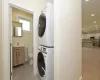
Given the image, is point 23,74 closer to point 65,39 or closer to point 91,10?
point 65,39

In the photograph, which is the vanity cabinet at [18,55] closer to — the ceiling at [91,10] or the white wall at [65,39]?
the white wall at [65,39]

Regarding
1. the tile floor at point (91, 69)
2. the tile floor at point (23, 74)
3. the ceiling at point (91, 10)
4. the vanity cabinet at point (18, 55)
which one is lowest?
the tile floor at point (23, 74)

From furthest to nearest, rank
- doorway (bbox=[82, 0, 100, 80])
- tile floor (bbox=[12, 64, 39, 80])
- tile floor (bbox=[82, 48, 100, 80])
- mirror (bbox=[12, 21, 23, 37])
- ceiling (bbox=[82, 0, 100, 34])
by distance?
1. ceiling (bbox=[82, 0, 100, 34])
2. mirror (bbox=[12, 21, 23, 37])
3. doorway (bbox=[82, 0, 100, 80])
4. tile floor (bbox=[12, 64, 39, 80])
5. tile floor (bbox=[82, 48, 100, 80])

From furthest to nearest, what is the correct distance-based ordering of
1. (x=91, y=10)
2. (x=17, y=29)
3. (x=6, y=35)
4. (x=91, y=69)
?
(x=91, y=10) < (x=17, y=29) < (x=91, y=69) < (x=6, y=35)

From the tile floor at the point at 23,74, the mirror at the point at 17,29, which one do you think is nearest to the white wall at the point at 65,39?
the tile floor at the point at 23,74

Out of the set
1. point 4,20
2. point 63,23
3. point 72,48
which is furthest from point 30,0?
point 72,48

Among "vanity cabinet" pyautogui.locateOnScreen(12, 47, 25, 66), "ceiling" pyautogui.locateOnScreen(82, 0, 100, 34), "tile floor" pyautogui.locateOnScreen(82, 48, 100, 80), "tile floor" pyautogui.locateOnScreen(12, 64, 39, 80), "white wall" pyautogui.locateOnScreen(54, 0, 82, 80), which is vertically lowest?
"tile floor" pyautogui.locateOnScreen(12, 64, 39, 80)

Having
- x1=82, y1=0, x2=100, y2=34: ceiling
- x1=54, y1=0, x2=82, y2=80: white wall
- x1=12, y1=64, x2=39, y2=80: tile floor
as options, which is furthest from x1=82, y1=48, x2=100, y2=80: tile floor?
x1=82, y1=0, x2=100, y2=34: ceiling

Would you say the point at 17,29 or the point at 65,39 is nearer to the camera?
the point at 65,39

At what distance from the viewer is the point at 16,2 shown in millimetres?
2078

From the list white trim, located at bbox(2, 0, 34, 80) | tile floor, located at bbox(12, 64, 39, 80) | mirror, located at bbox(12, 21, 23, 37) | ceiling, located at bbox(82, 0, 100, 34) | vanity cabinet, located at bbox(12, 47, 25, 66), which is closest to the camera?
white trim, located at bbox(2, 0, 34, 80)

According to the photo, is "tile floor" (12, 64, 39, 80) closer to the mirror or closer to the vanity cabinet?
the vanity cabinet

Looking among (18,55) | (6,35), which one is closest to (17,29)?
(18,55)

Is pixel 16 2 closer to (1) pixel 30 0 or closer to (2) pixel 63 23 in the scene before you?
(1) pixel 30 0
